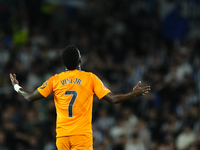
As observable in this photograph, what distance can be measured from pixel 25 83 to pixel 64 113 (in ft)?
17.8

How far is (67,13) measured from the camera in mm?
14094

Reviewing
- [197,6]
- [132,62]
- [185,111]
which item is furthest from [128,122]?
[197,6]

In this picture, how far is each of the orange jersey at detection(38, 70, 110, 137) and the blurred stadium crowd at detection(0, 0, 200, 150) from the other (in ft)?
13.3

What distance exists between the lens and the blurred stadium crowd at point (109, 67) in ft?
29.9

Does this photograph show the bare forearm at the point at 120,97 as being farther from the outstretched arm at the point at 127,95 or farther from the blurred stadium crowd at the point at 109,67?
the blurred stadium crowd at the point at 109,67

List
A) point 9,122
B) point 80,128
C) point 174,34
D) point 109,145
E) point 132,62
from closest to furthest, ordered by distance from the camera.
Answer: point 80,128, point 9,122, point 109,145, point 132,62, point 174,34

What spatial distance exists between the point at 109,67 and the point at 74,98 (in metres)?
6.79

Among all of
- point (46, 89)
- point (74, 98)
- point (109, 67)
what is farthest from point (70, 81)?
point (109, 67)

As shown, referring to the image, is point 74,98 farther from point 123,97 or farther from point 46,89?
point 123,97

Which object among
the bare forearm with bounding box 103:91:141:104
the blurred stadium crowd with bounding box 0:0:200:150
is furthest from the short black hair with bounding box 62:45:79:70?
the blurred stadium crowd with bounding box 0:0:200:150

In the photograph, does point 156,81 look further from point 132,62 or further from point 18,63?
point 18,63

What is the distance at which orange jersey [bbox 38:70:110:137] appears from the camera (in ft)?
16.1

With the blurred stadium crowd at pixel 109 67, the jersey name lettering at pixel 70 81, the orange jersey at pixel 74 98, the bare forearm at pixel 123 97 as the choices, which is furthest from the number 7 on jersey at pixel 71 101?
the blurred stadium crowd at pixel 109 67

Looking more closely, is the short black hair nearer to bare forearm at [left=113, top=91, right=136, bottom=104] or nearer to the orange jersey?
the orange jersey
